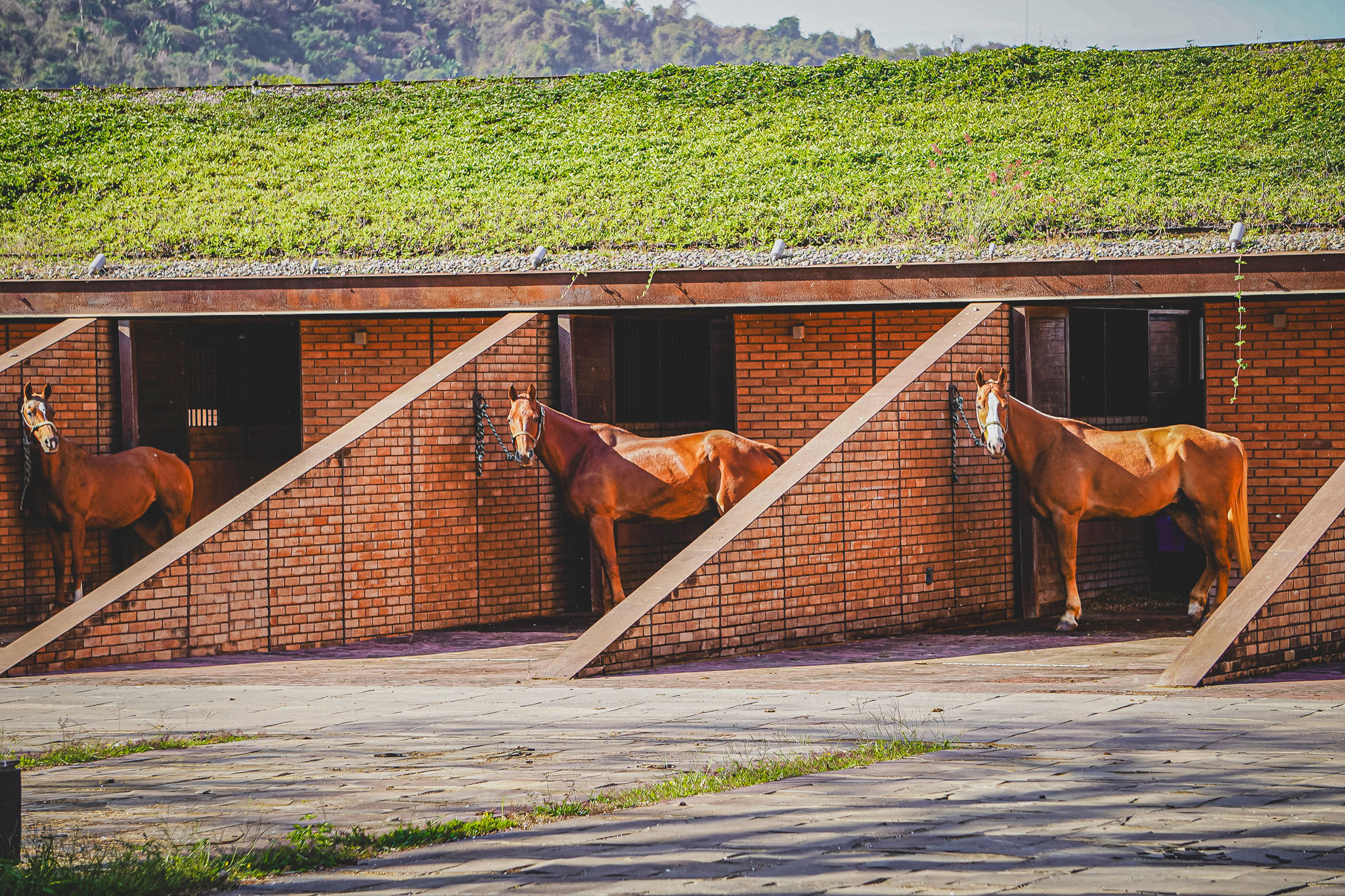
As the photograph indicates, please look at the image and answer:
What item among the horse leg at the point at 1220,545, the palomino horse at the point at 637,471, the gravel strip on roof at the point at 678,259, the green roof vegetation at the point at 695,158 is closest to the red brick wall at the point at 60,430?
the gravel strip on roof at the point at 678,259

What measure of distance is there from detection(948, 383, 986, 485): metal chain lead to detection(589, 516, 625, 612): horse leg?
3.14 meters

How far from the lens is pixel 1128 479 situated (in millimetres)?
12078

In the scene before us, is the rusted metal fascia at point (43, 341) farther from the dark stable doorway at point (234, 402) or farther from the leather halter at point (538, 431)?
the leather halter at point (538, 431)

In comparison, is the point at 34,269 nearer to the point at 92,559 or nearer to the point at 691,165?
the point at 92,559

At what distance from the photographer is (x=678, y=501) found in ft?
41.5

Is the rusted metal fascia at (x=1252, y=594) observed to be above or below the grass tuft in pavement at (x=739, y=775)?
above

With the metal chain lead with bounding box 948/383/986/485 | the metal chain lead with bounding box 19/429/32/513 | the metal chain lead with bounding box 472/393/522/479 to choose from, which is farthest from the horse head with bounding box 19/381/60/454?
the metal chain lead with bounding box 948/383/986/485

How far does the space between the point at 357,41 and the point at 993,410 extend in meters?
58.3

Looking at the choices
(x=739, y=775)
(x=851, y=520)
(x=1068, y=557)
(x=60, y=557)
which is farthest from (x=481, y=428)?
(x=739, y=775)

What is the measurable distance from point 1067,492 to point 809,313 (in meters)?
2.96

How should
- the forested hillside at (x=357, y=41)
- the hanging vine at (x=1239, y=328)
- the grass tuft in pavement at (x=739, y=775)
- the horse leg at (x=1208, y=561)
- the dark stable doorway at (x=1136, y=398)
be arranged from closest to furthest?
the grass tuft in pavement at (x=739, y=775), the hanging vine at (x=1239, y=328), the horse leg at (x=1208, y=561), the dark stable doorway at (x=1136, y=398), the forested hillside at (x=357, y=41)

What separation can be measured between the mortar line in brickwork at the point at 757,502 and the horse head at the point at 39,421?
553cm

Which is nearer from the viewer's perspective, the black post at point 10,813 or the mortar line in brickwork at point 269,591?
the black post at point 10,813

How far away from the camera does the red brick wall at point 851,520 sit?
33.8 feet
